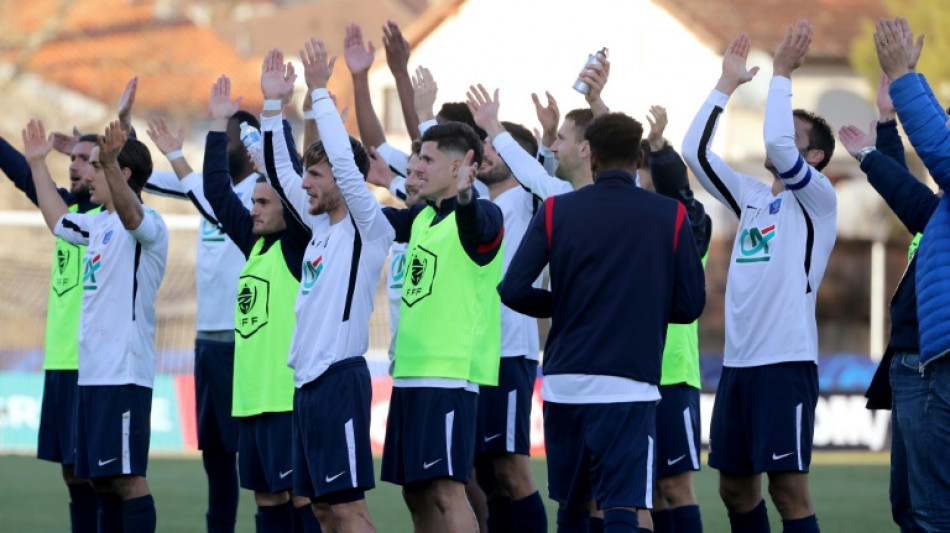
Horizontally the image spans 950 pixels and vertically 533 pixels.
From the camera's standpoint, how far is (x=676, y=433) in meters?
8.60

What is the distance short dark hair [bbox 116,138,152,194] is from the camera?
8852 mm

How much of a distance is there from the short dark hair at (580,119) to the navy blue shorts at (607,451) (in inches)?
70.0

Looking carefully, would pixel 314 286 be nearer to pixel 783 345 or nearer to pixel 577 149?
pixel 577 149

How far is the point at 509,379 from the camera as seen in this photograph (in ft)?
28.9

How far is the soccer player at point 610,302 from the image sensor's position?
261 inches

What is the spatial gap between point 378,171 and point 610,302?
2657 mm

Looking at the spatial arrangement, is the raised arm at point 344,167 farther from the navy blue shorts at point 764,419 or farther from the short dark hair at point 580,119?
the navy blue shorts at point 764,419

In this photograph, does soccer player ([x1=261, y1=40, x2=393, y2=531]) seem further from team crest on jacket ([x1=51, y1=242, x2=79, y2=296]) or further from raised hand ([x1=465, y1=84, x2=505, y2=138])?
team crest on jacket ([x1=51, y1=242, x2=79, y2=296])

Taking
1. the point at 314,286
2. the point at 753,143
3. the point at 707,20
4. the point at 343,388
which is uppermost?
the point at 707,20

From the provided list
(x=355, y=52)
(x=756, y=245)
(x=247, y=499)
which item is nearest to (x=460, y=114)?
(x=355, y=52)

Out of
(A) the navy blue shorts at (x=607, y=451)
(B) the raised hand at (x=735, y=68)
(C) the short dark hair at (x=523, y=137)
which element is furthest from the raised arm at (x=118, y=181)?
Result: (B) the raised hand at (x=735, y=68)

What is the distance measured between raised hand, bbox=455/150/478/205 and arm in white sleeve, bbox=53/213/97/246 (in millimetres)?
2893

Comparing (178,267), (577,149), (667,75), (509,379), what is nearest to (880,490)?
(509,379)

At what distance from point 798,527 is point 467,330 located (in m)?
1.90
